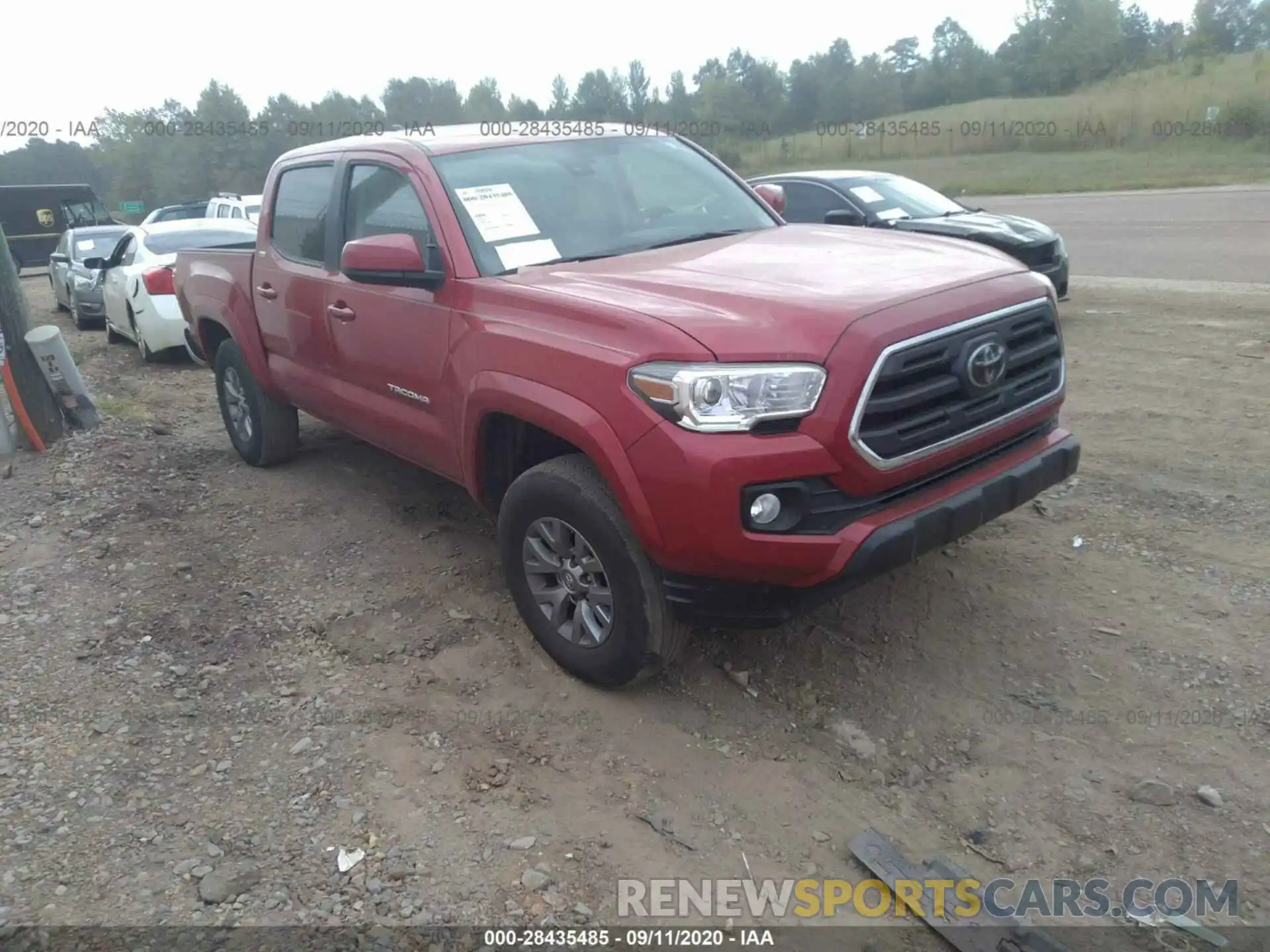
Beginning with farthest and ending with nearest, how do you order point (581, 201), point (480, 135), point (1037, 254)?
point (1037, 254) → point (480, 135) → point (581, 201)

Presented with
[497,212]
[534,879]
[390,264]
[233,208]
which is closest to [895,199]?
[497,212]

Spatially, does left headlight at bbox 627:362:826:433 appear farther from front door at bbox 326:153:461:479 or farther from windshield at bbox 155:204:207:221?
windshield at bbox 155:204:207:221

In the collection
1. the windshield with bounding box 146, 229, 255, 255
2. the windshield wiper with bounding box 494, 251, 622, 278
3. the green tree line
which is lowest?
the windshield wiper with bounding box 494, 251, 622, 278

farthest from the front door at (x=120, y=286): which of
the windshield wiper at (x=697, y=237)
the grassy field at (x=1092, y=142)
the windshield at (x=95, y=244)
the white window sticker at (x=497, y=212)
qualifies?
the grassy field at (x=1092, y=142)

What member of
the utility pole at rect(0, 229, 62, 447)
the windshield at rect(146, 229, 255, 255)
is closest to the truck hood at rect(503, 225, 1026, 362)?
the utility pole at rect(0, 229, 62, 447)

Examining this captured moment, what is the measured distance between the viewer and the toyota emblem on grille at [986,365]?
3.18 m

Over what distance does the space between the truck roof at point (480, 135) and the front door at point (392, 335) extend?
0.14 m

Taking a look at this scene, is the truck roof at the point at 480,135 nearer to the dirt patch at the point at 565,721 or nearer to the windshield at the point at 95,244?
the dirt patch at the point at 565,721

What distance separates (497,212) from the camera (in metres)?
4.02

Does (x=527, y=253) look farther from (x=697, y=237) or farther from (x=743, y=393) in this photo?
(x=743, y=393)

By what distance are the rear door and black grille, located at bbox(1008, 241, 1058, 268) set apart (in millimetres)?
6467

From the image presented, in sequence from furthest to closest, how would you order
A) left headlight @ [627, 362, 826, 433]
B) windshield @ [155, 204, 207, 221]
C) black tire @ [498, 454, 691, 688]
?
windshield @ [155, 204, 207, 221] < black tire @ [498, 454, 691, 688] < left headlight @ [627, 362, 826, 433]

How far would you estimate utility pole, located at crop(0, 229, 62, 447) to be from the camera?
21.6 ft

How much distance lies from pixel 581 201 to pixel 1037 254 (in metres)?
6.41
